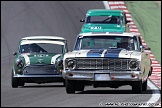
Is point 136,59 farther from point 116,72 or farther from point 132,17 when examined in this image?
point 132,17

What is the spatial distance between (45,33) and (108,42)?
16.6 m

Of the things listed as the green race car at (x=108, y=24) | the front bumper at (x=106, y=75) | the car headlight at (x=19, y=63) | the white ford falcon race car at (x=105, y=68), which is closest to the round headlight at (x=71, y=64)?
the white ford falcon race car at (x=105, y=68)

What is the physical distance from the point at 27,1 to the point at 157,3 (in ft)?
24.1

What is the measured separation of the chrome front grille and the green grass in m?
12.6

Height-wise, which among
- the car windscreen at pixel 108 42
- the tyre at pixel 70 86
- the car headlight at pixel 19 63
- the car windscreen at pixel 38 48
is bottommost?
the tyre at pixel 70 86

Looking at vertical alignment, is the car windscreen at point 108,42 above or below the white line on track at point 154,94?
above

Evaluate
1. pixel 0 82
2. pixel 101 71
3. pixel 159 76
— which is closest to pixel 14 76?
pixel 0 82

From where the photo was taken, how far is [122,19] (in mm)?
27219

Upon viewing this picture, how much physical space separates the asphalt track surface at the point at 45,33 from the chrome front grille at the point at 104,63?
615 mm

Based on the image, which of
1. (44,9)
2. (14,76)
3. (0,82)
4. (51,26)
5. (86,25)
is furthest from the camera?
(44,9)

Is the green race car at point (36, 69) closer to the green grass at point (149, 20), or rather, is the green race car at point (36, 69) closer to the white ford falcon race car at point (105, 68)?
the white ford falcon race car at point (105, 68)

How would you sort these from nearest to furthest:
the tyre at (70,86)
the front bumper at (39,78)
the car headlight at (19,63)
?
the tyre at (70,86), the front bumper at (39,78), the car headlight at (19,63)

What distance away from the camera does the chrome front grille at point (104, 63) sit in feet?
52.8

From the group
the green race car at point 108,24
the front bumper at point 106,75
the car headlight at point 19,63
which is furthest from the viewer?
the green race car at point 108,24
